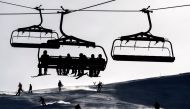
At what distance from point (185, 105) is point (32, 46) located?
44.5 meters

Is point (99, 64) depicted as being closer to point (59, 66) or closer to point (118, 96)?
point (59, 66)

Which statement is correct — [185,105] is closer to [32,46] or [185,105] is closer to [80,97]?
[80,97]

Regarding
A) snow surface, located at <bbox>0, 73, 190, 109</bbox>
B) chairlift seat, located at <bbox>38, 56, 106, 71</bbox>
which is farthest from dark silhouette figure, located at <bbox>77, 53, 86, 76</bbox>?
snow surface, located at <bbox>0, 73, 190, 109</bbox>

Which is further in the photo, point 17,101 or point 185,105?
point 185,105

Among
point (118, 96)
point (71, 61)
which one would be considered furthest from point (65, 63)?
point (118, 96)

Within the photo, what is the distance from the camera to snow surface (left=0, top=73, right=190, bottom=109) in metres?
48.5

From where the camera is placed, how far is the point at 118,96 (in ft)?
192

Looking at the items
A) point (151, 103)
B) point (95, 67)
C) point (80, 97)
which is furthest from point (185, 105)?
point (95, 67)

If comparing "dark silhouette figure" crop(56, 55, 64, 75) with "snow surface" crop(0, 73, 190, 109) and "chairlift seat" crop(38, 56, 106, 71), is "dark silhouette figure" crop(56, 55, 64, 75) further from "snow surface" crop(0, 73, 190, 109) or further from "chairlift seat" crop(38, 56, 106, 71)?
"snow surface" crop(0, 73, 190, 109)

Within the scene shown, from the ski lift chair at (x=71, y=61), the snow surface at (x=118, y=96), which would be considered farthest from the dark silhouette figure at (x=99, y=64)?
the snow surface at (x=118, y=96)

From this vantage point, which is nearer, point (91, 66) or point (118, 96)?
point (91, 66)

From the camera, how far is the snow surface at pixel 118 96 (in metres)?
48.5

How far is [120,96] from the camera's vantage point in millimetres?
59250

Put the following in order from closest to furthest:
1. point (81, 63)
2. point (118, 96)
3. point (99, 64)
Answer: point (99, 64) → point (81, 63) → point (118, 96)
